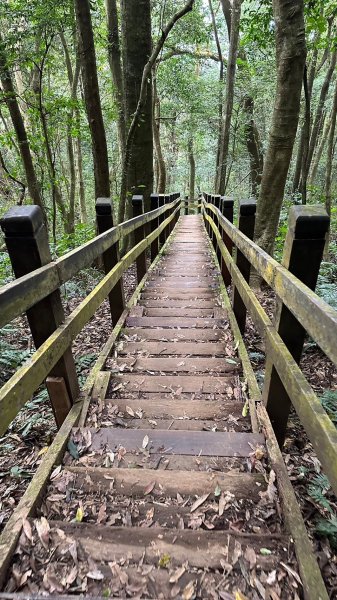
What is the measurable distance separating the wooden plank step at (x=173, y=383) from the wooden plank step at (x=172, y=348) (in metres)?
0.46

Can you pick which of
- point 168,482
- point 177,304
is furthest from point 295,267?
point 177,304

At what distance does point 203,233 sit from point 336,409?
10117 millimetres

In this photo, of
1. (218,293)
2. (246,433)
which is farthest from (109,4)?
(246,433)

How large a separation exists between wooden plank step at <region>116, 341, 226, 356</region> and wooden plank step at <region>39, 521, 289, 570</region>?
200cm

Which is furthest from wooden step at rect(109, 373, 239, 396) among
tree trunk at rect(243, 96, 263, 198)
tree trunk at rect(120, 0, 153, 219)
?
tree trunk at rect(243, 96, 263, 198)

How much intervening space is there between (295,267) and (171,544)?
152 centimetres

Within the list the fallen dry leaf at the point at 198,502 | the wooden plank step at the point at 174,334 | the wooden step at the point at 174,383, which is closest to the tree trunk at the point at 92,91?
the wooden plank step at the point at 174,334

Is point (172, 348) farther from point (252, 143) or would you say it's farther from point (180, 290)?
point (252, 143)

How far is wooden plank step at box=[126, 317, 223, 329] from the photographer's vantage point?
4.27 meters

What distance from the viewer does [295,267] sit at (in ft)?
6.87

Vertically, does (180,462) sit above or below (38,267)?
below

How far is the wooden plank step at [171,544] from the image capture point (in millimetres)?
1549

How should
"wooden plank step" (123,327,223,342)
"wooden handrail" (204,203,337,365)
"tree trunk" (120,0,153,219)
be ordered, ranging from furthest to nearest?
"tree trunk" (120,0,153,219), "wooden plank step" (123,327,223,342), "wooden handrail" (204,203,337,365)

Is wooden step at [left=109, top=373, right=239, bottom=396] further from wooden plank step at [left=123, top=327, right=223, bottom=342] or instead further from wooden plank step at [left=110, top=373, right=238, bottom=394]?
wooden plank step at [left=123, top=327, right=223, bottom=342]
